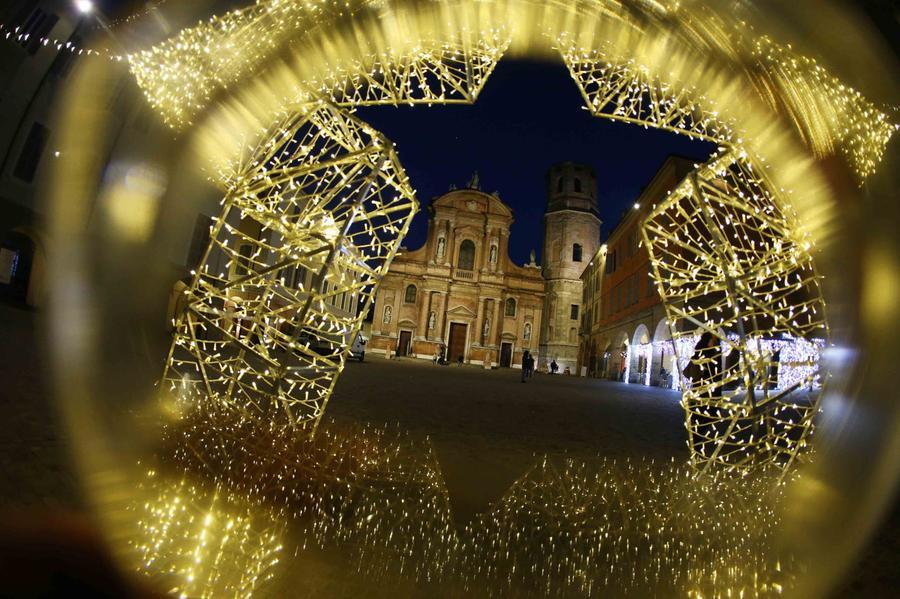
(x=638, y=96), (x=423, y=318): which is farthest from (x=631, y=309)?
(x=638, y=96)

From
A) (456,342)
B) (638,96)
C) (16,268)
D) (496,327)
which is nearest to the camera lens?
(638,96)

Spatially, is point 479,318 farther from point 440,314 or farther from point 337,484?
point 337,484

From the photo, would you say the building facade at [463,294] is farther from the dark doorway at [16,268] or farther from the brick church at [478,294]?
the dark doorway at [16,268]

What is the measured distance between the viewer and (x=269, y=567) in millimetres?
983

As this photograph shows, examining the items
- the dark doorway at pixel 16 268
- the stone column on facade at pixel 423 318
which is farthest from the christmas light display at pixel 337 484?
the stone column on facade at pixel 423 318

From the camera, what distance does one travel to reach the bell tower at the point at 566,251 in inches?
1420

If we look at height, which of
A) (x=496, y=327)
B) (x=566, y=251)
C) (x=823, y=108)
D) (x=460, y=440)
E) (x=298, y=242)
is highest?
(x=566, y=251)

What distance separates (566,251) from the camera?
37.5 metres

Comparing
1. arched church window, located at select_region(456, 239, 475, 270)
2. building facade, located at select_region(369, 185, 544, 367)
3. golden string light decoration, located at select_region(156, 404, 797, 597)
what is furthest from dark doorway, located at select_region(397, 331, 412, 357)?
golden string light decoration, located at select_region(156, 404, 797, 597)

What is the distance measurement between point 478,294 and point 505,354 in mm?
6051

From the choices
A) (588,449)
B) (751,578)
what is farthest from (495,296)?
(751,578)

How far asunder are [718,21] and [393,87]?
1421 mm

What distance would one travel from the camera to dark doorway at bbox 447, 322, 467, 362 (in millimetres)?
33625

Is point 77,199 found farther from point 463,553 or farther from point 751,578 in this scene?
point 751,578
